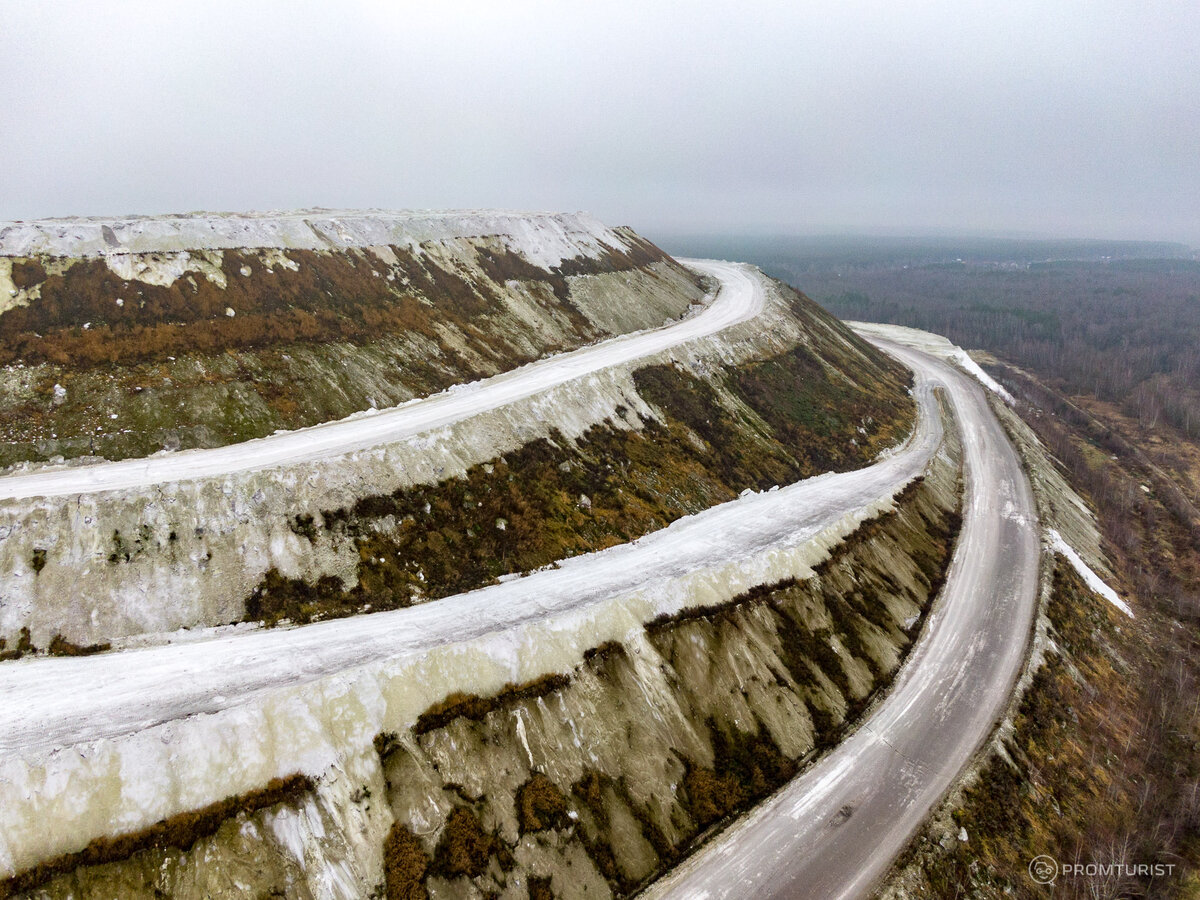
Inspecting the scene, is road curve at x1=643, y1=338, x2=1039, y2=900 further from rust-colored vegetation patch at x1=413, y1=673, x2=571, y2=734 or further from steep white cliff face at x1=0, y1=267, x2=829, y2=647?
steep white cliff face at x1=0, y1=267, x2=829, y2=647

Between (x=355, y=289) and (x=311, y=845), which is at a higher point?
(x=355, y=289)

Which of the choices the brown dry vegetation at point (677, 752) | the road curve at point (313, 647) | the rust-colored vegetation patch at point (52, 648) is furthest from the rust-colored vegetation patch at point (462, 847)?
the rust-colored vegetation patch at point (52, 648)

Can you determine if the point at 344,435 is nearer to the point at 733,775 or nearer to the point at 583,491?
the point at 583,491

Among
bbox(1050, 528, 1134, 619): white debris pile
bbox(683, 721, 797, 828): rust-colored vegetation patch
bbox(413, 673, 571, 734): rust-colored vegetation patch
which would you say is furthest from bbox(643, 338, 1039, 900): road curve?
bbox(413, 673, 571, 734): rust-colored vegetation patch

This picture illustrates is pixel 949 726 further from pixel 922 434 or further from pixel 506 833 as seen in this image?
pixel 922 434

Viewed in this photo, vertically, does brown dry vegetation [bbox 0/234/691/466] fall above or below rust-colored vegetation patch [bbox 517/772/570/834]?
above

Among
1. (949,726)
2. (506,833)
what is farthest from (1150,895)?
(506,833)

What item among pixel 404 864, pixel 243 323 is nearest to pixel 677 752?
pixel 404 864
